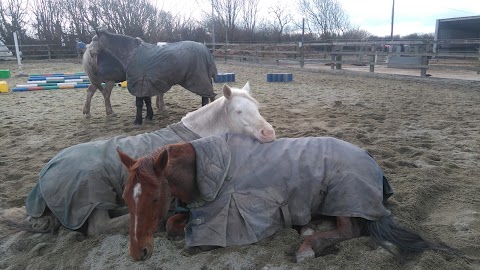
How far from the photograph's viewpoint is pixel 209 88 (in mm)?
7000

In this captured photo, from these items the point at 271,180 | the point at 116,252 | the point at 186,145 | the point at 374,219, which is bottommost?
the point at 116,252

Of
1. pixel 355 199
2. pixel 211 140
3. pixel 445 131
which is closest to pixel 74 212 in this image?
pixel 211 140

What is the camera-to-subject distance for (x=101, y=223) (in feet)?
9.70

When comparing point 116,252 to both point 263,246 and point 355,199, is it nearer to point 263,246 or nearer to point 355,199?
point 263,246

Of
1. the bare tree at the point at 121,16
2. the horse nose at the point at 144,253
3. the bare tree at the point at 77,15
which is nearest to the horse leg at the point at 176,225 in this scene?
the horse nose at the point at 144,253

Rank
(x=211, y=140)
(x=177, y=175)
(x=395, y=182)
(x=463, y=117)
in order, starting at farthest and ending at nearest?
(x=463, y=117) → (x=395, y=182) → (x=211, y=140) → (x=177, y=175)

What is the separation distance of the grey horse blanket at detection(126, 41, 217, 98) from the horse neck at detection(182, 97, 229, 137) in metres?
2.72

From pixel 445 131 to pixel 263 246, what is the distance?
443cm

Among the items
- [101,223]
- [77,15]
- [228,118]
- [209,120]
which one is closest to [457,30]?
[228,118]

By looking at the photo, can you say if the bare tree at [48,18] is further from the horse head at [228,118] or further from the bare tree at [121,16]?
the horse head at [228,118]

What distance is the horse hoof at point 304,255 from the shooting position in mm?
2463

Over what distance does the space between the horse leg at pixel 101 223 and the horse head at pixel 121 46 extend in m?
4.29

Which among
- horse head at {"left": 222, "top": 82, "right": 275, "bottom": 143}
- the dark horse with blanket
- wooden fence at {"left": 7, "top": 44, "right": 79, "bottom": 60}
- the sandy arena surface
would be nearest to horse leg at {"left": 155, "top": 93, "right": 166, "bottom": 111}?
the sandy arena surface

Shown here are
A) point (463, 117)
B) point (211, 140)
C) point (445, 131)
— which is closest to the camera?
point (211, 140)
